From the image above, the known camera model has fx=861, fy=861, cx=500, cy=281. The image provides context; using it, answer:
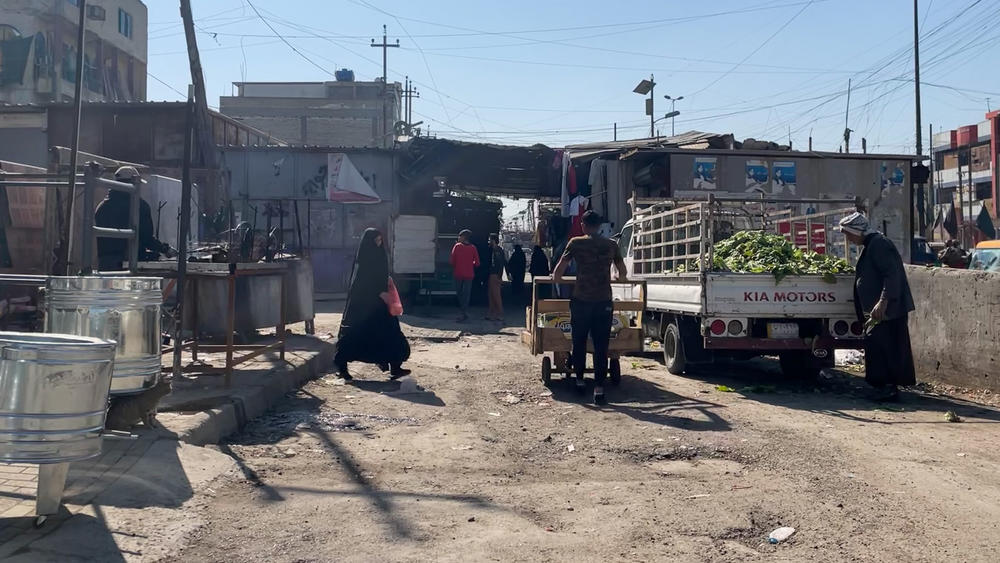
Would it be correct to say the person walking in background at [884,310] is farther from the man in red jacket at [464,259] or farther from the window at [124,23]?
the window at [124,23]

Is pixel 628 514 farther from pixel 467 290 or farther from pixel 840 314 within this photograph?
pixel 467 290

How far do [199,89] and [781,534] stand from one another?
17.0 m

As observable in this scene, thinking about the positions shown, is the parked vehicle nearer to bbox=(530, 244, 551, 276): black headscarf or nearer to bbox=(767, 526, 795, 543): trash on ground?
bbox=(530, 244, 551, 276): black headscarf

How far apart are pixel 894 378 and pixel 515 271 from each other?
1583 cm

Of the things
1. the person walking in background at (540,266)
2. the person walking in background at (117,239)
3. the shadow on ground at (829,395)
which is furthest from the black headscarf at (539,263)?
the person walking in background at (117,239)

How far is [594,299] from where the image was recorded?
27.1 ft

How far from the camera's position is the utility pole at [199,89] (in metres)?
17.3

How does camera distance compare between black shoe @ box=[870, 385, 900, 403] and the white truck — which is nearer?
black shoe @ box=[870, 385, 900, 403]

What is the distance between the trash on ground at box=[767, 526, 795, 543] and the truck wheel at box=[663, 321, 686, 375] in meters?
5.63

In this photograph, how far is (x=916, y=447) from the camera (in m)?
6.30

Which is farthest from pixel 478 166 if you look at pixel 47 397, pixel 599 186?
pixel 47 397

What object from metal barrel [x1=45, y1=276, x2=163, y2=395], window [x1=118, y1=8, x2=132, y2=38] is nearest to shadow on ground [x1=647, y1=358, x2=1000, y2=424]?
metal barrel [x1=45, y1=276, x2=163, y2=395]

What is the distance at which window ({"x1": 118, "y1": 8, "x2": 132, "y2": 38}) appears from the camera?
138 feet

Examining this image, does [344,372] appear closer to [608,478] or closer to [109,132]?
[608,478]
